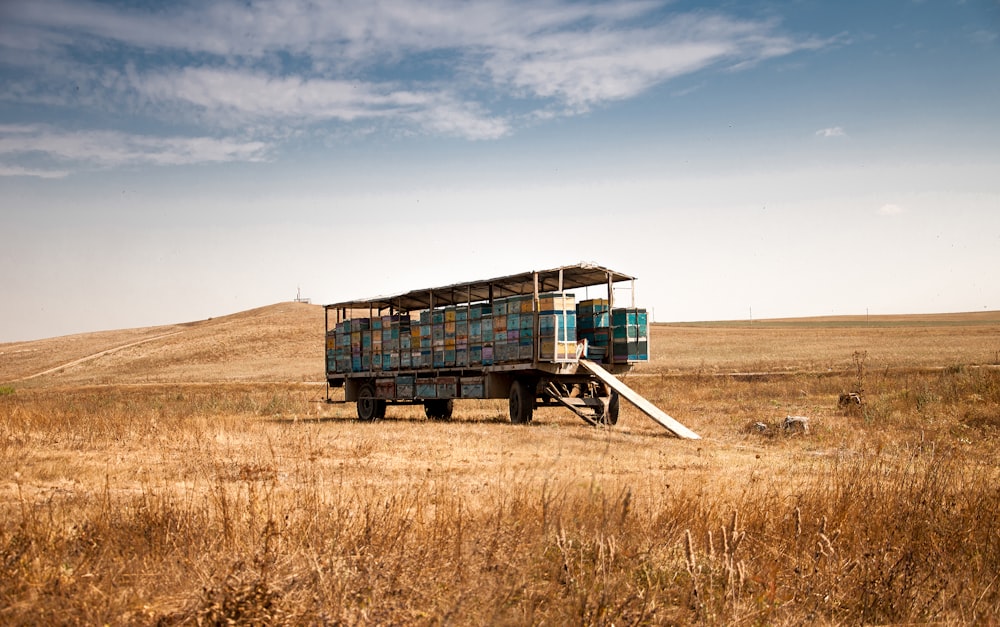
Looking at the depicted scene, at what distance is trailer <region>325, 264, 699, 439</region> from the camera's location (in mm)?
17828

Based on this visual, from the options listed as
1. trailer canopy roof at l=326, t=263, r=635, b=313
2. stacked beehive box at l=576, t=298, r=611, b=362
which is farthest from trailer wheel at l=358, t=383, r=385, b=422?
stacked beehive box at l=576, t=298, r=611, b=362

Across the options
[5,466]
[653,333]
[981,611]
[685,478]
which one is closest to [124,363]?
[653,333]

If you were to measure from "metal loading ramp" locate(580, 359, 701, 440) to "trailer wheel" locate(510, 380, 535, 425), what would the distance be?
5.20ft

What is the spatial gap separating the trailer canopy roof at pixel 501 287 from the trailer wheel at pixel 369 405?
261 cm

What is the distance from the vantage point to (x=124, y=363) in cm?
6366

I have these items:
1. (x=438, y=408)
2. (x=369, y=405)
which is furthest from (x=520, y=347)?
(x=369, y=405)

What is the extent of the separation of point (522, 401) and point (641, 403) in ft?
10.7

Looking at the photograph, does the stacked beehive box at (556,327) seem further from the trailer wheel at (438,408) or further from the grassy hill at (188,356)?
the grassy hill at (188,356)

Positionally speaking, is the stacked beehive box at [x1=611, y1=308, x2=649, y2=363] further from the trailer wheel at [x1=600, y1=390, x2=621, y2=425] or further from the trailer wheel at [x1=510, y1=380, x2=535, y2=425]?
the trailer wheel at [x1=510, y1=380, x2=535, y2=425]

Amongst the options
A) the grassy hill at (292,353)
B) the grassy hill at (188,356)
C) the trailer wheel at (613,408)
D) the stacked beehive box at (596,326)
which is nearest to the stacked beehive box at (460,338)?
the stacked beehive box at (596,326)

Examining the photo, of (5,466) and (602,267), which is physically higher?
(602,267)

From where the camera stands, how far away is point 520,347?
18406 mm

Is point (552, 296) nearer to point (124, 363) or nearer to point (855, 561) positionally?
point (855, 561)

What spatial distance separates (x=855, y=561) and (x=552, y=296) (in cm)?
1191
